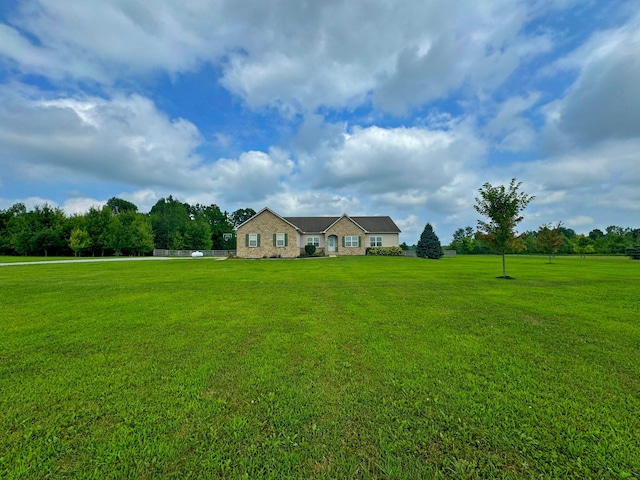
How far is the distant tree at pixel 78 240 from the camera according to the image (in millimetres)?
40844

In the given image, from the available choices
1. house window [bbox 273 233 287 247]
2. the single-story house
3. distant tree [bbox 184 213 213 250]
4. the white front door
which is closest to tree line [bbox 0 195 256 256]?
distant tree [bbox 184 213 213 250]

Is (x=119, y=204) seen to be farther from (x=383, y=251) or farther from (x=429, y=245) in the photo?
(x=429, y=245)

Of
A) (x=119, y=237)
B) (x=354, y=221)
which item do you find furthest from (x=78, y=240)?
(x=354, y=221)

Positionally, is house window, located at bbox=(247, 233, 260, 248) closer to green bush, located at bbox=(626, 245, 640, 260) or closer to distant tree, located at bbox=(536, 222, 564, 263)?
distant tree, located at bbox=(536, 222, 564, 263)

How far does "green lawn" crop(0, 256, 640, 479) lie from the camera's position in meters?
2.24

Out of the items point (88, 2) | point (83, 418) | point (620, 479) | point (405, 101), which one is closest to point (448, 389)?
point (620, 479)

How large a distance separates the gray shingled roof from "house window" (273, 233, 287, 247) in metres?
6.53

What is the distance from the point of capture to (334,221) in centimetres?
3812

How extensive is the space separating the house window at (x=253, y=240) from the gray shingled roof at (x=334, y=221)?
7565mm

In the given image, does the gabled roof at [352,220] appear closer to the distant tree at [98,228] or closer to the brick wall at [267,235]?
the brick wall at [267,235]

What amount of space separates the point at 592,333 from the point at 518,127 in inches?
974

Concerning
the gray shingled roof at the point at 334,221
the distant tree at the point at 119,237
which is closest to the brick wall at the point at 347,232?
the gray shingled roof at the point at 334,221

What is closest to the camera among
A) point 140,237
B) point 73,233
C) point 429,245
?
point 429,245

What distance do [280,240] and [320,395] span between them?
92.8 feet
